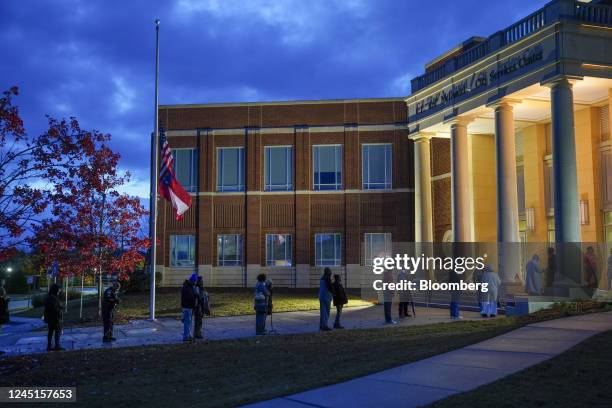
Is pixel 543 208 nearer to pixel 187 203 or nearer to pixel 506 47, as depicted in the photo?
pixel 506 47

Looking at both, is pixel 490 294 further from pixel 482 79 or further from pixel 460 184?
pixel 482 79

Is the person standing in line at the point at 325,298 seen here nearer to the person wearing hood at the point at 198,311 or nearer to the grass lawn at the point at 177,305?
the person wearing hood at the point at 198,311

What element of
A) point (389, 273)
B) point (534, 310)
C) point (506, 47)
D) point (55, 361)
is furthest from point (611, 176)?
point (55, 361)

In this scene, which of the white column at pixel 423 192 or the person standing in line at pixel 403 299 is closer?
the person standing in line at pixel 403 299

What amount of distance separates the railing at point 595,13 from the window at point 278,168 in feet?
74.8

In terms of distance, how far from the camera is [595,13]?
70.0 ft

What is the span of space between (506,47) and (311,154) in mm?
19252

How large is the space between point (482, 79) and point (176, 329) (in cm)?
1551

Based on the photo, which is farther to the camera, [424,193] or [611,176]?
[424,193]

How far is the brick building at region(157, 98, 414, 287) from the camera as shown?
39.9m

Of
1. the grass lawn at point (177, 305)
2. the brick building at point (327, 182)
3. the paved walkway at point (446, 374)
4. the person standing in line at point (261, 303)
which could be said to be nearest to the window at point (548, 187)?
the brick building at point (327, 182)

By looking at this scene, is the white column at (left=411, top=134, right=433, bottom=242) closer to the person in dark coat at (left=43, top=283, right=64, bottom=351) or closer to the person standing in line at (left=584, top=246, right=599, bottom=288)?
the person standing in line at (left=584, top=246, right=599, bottom=288)

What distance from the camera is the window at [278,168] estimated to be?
4112cm

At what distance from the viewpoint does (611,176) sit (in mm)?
23625
